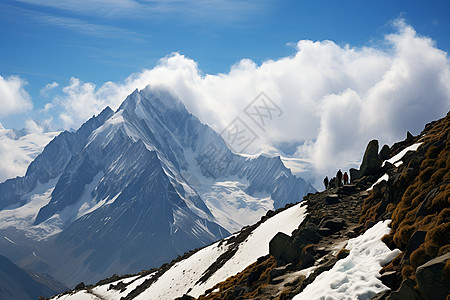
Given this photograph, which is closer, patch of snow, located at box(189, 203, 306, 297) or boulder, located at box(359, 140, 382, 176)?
boulder, located at box(359, 140, 382, 176)

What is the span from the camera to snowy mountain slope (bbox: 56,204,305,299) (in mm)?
57928

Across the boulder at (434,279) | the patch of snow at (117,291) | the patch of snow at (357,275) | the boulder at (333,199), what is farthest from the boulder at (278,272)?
the patch of snow at (117,291)

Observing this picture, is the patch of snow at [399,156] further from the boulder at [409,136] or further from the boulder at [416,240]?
the boulder at [416,240]

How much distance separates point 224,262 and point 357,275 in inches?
1667

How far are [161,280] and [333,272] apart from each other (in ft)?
205

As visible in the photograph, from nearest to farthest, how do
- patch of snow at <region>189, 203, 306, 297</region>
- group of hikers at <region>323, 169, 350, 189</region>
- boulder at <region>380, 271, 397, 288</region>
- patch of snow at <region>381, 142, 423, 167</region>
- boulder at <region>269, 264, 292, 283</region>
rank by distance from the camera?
boulder at <region>380, 271, 397, 288</region> → boulder at <region>269, 264, 292, 283</region> → patch of snow at <region>381, 142, 423, 167</region> → patch of snow at <region>189, 203, 306, 297</region> → group of hikers at <region>323, 169, 350, 189</region>

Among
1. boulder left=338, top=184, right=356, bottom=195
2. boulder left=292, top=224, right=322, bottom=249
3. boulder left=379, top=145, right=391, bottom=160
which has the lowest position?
boulder left=292, top=224, right=322, bottom=249

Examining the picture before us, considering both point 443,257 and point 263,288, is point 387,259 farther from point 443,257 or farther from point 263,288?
point 263,288

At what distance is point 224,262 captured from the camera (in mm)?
64438

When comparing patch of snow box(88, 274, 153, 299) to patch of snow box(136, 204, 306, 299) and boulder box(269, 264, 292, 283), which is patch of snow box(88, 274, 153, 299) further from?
boulder box(269, 264, 292, 283)

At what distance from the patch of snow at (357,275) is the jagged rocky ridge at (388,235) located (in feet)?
0.76

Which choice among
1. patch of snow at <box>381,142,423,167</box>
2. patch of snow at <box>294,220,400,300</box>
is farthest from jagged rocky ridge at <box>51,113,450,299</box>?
patch of snow at <box>381,142,423,167</box>

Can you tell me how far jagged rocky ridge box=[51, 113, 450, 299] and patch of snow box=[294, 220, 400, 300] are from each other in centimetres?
23

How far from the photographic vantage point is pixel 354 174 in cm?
6150
